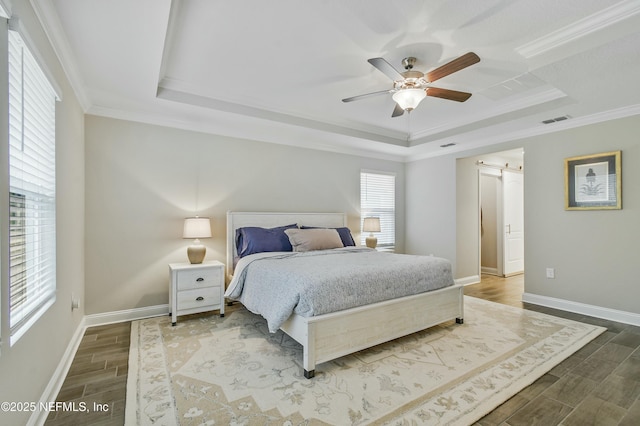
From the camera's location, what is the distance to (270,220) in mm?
4328

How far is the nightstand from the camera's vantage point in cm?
328

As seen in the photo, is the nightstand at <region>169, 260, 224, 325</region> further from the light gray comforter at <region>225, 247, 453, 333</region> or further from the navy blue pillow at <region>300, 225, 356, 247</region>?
the navy blue pillow at <region>300, 225, 356, 247</region>

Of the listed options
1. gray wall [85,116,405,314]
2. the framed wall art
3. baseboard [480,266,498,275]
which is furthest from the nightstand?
baseboard [480,266,498,275]

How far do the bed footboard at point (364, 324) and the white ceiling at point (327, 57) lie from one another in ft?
7.15

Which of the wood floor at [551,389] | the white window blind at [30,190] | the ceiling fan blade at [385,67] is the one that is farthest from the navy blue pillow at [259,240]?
the ceiling fan blade at [385,67]

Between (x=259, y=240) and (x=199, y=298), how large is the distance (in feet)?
3.06

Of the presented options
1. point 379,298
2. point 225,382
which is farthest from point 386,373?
point 225,382

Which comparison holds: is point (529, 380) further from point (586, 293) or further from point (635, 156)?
point (635, 156)

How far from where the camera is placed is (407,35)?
2373 millimetres

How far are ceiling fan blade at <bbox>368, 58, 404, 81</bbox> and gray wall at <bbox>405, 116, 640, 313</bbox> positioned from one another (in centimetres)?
286

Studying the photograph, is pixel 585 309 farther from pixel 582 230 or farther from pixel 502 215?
pixel 502 215

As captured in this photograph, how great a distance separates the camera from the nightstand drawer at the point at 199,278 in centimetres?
331

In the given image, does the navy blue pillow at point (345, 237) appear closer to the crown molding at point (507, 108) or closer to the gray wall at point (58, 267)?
the crown molding at point (507, 108)

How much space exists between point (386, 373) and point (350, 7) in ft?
8.60
